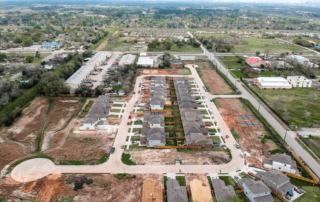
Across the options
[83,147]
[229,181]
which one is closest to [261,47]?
[229,181]

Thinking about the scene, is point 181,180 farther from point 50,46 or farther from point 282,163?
point 50,46

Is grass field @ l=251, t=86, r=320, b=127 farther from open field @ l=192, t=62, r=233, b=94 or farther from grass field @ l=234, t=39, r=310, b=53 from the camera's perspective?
grass field @ l=234, t=39, r=310, b=53

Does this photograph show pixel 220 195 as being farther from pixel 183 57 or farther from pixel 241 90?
pixel 183 57

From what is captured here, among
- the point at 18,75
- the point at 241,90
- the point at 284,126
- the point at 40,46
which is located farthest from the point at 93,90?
the point at 40,46

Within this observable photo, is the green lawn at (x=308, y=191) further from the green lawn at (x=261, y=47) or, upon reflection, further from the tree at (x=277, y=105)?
the green lawn at (x=261, y=47)

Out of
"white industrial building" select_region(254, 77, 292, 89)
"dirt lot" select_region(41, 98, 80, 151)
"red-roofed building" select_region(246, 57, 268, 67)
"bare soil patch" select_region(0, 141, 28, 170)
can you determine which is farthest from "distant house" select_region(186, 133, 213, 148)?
"red-roofed building" select_region(246, 57, 268, 67)

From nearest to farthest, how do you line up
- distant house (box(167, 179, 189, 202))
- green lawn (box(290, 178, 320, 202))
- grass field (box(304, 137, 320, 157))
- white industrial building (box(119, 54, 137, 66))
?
distant house (box(167, 179, 189, 202)) < green lawn (box(290, 178, 320, 202)) < grass field (box(304, 137, 320, 157)) < white industrial building (box(119, 54, 137, 66))
